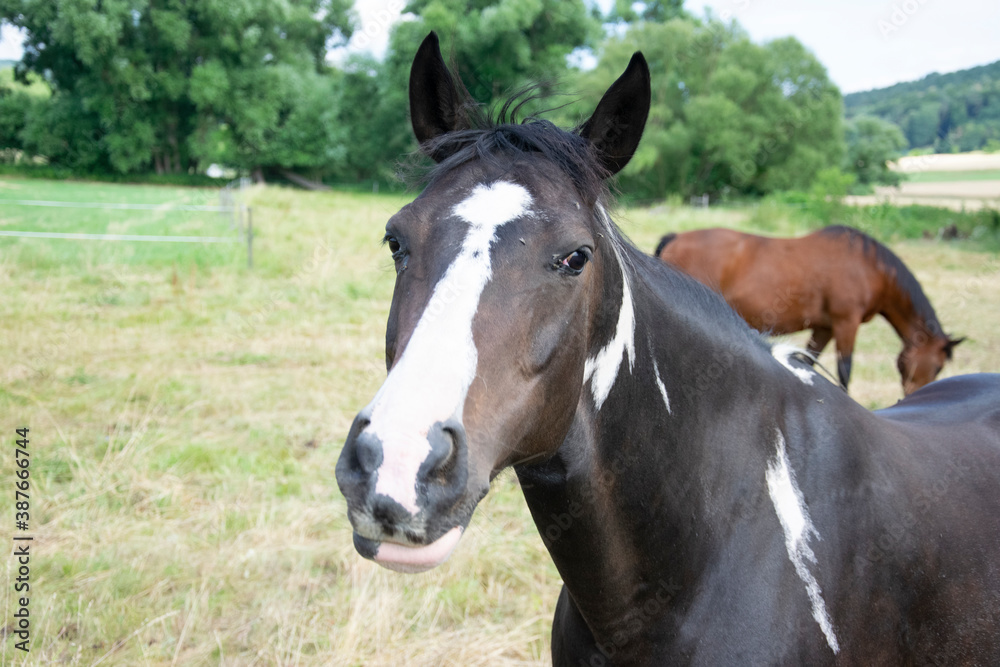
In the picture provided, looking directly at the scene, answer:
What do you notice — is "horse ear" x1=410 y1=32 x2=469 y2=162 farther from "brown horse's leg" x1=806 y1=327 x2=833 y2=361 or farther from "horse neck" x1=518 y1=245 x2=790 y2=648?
"brown horse's leg" x1=806 y1=327 x2=833 y2=361

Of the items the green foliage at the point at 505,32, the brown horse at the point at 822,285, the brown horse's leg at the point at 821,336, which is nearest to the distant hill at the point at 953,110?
the brown horse at the point at 822,285

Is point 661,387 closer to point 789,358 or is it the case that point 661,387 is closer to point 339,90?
point 789,358

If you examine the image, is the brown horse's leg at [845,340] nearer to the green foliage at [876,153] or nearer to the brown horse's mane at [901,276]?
the brown horse's mane at [901,276]

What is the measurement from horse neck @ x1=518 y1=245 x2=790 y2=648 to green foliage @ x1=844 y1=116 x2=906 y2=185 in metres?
39.4

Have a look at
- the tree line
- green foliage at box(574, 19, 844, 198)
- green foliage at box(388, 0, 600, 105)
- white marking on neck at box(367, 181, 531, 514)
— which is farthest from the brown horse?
green foliage at box(574, 19, 844, 198)

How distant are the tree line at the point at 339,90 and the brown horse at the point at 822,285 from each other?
21099mm

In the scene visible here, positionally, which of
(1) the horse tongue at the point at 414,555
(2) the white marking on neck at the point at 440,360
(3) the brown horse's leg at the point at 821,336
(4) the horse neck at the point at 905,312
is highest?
(2) the white marking on neck at the point at 440,360

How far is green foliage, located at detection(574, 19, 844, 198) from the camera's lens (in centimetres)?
3256

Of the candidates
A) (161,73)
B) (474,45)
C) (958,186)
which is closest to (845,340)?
(958,186)

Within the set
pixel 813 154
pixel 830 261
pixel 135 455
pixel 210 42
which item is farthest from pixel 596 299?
pixel 210 42

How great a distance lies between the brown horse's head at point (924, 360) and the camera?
7.05 m

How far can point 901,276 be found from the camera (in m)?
7.65

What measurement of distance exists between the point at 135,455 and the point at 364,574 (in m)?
2.36

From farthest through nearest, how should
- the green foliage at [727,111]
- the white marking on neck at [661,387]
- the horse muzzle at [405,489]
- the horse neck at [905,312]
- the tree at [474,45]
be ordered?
the green foliage at [727,111], the tree at [474,45], the horse neck at [905,312], the white marking on neck at [661,387], the horse muzzle at [405,489]
